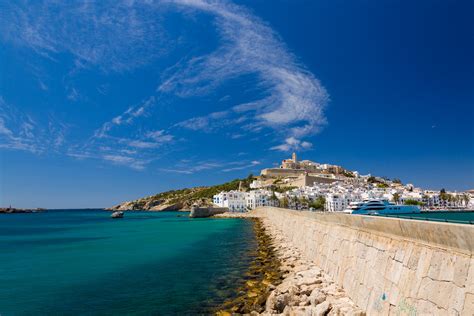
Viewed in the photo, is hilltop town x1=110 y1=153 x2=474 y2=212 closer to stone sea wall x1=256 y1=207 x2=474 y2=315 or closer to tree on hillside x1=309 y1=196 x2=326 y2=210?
tree on hillside x1=309 y1=196 x2=326 y2=210

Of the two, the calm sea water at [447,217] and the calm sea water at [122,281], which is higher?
the calm sea water at [447,217]

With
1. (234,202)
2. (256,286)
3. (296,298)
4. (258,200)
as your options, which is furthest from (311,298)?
(258,200)

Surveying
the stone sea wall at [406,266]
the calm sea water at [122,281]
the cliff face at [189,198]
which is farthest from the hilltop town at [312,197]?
the stone sea wall at [406,266]

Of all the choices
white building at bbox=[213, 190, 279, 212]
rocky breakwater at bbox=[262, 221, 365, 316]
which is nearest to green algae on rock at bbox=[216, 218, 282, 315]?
rocky breakwater at bbox=[262, 221, 365, 316]

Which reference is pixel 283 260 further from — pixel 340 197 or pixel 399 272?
pixel 340 197

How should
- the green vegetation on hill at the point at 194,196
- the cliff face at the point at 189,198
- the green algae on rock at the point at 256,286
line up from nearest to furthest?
the green algae on rock at the point at 256,286
the cliff face at the point at 189,198
the green vegetation on hill at the point at 194,196

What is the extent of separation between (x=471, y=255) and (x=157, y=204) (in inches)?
7588

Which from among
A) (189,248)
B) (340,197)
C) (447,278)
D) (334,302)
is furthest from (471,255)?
(340,197)

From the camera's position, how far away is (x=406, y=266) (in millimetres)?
7035

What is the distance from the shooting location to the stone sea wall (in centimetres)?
555

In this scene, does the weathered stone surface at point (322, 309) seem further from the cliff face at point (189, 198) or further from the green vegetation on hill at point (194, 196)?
the green vegetation on hill at point (194, 196)

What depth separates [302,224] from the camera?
22016 millimetres

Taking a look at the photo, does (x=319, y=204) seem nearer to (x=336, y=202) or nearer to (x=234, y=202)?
(x=336, y=202)

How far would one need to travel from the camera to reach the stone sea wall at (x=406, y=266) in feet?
18.2
